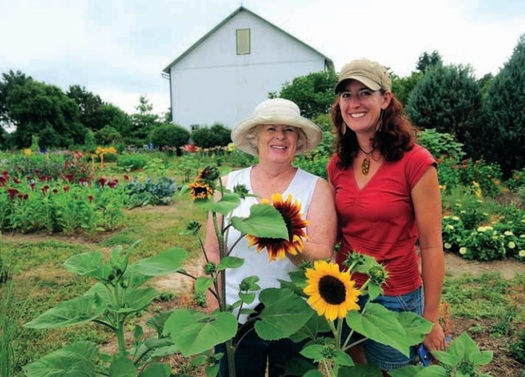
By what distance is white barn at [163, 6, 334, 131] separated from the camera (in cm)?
2569

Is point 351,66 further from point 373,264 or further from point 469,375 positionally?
point 469,375

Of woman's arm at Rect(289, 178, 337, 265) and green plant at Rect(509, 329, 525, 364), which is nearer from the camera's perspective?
woman's arm at Rect(289, 178, 337, 265)

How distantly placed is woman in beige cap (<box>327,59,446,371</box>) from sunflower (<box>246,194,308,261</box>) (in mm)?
554

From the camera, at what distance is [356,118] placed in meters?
1.73

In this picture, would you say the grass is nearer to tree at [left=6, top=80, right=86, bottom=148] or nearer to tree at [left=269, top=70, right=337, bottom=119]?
tree at [left=269, top=70, right=337, bottom=119]

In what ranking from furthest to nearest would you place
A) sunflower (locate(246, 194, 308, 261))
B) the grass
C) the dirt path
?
1. the dirt path
2. the grass
3. sunflower (locate(246, 194, 308, 261))

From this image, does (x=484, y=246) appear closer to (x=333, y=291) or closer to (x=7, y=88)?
(x=333, y=291)

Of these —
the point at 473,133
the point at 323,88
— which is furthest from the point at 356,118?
the point at 323,88

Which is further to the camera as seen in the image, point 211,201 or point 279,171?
point 279,171

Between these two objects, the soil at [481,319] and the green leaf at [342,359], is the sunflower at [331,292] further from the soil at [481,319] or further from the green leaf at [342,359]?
the soil at [481,319]

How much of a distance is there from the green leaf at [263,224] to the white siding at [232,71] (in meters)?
24.8

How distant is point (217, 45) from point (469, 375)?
1075 inches

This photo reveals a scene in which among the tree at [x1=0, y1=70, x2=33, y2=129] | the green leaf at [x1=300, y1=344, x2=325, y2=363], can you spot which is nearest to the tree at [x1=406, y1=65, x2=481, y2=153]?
the green leaf at [x1=300, y1=344, x2=325, y2=363]

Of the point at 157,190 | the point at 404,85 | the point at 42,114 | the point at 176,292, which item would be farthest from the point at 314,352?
the point at 42,114
